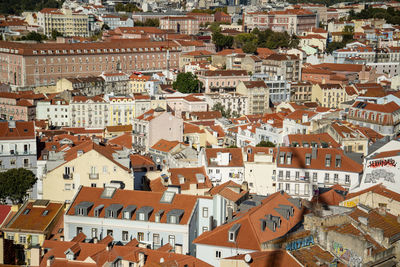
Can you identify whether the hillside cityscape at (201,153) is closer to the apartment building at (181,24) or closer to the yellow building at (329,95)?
the yellow building at (329,95)

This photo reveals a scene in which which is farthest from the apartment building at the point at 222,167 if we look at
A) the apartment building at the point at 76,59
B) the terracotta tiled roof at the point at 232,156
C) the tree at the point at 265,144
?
the apartment building at the point at 76,59

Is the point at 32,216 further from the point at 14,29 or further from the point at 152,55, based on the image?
the point at 14,29

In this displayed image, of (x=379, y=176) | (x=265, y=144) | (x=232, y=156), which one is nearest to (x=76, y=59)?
(x=265, y=144)

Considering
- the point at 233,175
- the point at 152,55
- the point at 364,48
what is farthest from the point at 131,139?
the point at 364,48

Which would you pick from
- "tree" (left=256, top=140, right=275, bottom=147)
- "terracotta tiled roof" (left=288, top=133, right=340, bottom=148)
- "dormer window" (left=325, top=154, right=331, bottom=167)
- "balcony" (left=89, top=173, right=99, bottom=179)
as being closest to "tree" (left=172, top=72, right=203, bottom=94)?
"tree" (left=256, top=140, right=275, bottom=147)

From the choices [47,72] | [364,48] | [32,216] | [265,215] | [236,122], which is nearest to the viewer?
[265,215]

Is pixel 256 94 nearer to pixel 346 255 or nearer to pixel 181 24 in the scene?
pixel 346 255
